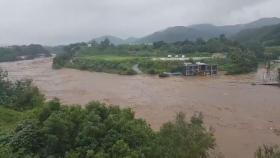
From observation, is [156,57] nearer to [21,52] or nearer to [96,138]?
[21,52]

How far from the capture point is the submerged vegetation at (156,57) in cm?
4984

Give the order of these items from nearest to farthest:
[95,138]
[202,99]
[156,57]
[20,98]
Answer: [95,138] < [20,98] < [202,99] < [156,57]

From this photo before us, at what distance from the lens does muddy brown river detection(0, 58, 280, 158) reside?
2030cm

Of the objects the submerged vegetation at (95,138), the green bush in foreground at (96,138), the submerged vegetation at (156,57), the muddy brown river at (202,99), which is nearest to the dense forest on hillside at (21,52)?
the submerged vegetation at (156,57)

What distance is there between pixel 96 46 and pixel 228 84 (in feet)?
140

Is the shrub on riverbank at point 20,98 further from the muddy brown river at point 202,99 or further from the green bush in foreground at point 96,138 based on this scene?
the green bush in foreground at point 96,138

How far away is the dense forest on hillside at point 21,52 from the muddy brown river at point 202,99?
1622 inches

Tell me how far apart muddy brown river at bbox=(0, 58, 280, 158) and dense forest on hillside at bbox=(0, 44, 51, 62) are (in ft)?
135

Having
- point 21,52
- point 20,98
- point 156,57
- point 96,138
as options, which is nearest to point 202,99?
point 20,98

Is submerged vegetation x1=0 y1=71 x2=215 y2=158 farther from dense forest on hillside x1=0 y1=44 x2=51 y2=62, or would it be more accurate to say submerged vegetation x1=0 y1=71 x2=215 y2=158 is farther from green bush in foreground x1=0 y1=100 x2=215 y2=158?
dense forest on hillside x1=0 y1=44 x2=51 y2=62

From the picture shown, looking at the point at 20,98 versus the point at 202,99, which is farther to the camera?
the point at 202,99

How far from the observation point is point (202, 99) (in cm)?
3042

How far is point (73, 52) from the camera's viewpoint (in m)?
76.3

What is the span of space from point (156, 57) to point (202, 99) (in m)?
29.8
